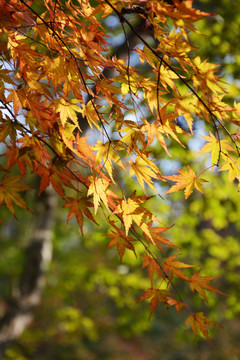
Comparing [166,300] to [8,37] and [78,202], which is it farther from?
[8,37]

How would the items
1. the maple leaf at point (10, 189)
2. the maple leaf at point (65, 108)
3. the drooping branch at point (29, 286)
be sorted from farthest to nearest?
the drooping branch at point (29, 286)
the maple leaf at point (10, 189)
the maple leaf at point (65, 108)

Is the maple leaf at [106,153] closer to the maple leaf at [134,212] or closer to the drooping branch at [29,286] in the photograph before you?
the maple leaf at [134,212]

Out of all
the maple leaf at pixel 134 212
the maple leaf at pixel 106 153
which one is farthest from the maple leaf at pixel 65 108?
the maple leaf at pixel 134 212

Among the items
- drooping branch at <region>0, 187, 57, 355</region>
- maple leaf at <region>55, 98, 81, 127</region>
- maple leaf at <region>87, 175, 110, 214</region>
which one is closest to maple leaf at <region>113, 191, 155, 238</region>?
maple leaf at <region>87, 175, 110, 214</region>

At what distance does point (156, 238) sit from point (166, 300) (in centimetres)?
20

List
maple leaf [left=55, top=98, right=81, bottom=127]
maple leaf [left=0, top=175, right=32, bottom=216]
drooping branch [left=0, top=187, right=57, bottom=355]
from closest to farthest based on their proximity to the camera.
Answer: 1. maple leaf [left=55, top=98, right=81, bottom=127]
2. maple leaf [left=0, top=175, right=32, bottom=216]
3. drooping branch [left=0, top=187, right=57, bottom=355]

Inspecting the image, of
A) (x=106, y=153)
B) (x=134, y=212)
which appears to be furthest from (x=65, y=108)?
(x=134, y=212)

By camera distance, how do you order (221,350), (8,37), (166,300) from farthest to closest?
1. (221,350)
2. (166,300)
3. (8,37)

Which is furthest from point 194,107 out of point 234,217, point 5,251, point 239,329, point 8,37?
point 239,329

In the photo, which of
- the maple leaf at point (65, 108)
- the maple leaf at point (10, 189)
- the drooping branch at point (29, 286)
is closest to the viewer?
the maple leaf at point (65, 108)

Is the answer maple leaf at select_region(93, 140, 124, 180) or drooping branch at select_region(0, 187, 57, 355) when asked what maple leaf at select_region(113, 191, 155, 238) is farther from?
drooping branch at select_region(0, 187, 57, 355)

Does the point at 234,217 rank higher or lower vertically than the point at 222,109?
lower

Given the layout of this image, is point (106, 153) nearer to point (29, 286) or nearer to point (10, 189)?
point (10, 189)

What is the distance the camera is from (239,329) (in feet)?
20.3
